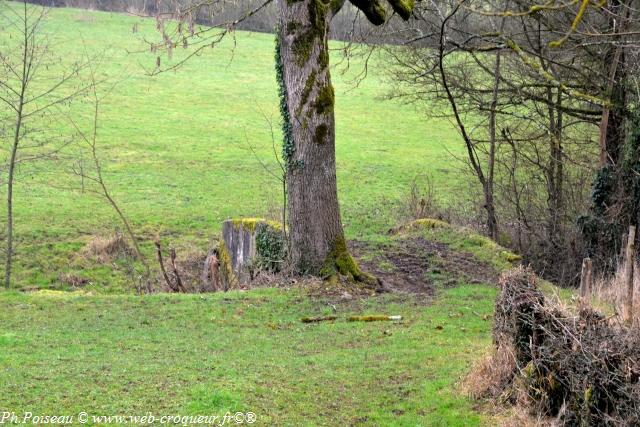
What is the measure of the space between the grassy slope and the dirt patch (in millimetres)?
2084

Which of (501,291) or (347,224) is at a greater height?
(501,291)

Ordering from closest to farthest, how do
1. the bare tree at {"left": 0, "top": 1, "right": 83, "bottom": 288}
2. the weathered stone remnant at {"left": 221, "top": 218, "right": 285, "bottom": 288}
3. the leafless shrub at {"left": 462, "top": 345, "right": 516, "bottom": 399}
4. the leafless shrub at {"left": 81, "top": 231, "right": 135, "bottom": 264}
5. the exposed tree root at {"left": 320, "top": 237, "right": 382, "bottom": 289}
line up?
the leafless shrub at {"left": 462, "top": 345, "right": 516, "bottom": 399} → the exposed tree root at {"left": 320, "top": 237, "right": 382, "bottom": 289} → the weathered stone remnant at {"left": 221, "top": 218, "right": 285, "bottom": 288} → the bare tree at {"left": 0, "top": 1, "right": 83, "bottom": 288} → the leafless shrub at {"left": 81, "top": 231, "right": 135, "bottom": 264}

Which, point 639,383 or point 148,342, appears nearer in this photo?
point 639,383

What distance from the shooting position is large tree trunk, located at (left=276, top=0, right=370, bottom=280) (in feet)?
47.3

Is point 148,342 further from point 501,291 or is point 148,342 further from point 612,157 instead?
point 612,157

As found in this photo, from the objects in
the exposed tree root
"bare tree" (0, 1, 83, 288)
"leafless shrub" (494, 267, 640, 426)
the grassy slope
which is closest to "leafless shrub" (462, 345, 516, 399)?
"leafless shrub" (494, 267, 640, 426)

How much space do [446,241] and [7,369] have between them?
12.1 metres

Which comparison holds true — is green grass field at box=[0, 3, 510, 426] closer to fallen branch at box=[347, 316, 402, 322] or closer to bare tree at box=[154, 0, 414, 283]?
fallen branch at box=[347, 316, 402, 322]

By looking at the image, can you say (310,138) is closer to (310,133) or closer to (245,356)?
(310,133)

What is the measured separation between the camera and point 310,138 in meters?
14.5

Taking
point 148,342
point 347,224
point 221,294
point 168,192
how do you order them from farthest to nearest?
1. point 168,192
2. point 347,224
3. point 221,294
4. point 148,342

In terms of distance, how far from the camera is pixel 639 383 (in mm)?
6672

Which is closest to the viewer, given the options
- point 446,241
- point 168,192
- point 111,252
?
point 446,241

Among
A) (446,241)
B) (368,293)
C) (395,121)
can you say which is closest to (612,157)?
(446,241)
